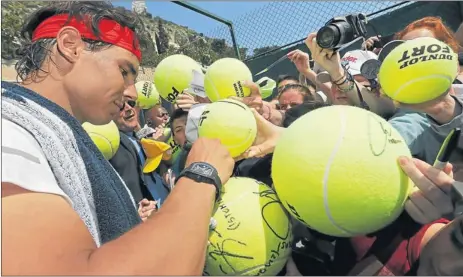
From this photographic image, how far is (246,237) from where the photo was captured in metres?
1.28

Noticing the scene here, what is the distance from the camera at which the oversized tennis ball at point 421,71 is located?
1.51m

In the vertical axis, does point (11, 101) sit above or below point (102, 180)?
above

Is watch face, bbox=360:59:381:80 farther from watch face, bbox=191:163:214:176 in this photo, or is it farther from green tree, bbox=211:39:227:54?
green tree, bbox=211:39:227:54

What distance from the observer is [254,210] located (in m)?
A: 1.32

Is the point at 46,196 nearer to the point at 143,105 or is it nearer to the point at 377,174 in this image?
the point at 377,174

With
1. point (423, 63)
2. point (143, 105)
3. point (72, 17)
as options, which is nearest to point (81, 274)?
point (72, 17)

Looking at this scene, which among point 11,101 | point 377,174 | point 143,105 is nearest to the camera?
point 11,101

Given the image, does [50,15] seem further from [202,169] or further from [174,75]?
[174,75]

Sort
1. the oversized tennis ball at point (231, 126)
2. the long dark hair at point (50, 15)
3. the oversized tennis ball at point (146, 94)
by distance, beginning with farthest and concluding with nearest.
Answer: the oversized tennis ball at point (146, 94), the oversized tennis ball at point (231, 126), the long dark hair at point (50, 15)

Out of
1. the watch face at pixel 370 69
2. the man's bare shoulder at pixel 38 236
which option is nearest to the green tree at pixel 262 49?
the watch face at pixel 370 69

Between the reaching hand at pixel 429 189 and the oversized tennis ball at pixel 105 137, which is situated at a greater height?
the reaching hand at pixel 429 189

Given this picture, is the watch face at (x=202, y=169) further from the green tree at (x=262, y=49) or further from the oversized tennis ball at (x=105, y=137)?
the green tree at (x=262, y=49)

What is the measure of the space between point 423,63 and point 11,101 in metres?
1.33

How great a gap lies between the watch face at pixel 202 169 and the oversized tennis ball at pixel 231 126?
0.40m
